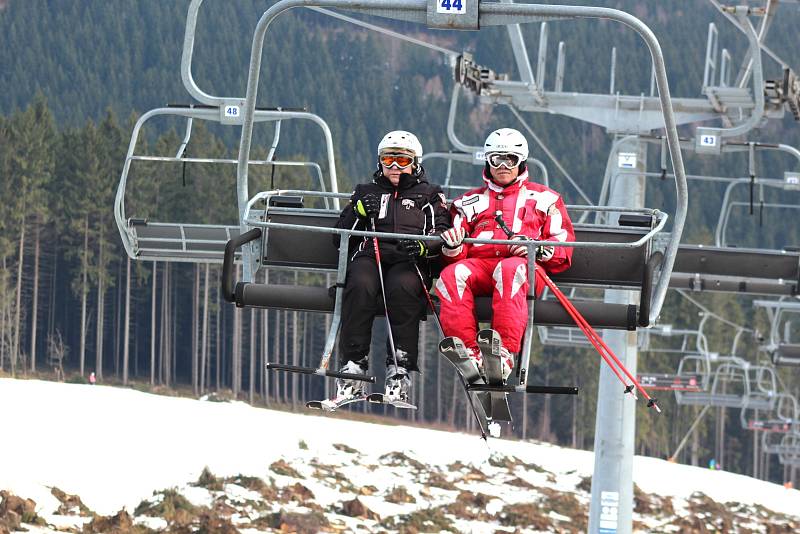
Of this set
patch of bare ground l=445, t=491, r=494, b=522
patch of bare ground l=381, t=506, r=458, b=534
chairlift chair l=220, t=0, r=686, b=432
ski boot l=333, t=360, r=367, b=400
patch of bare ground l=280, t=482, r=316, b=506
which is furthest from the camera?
patch of bare ground l=445, t=491, r=494, b=522

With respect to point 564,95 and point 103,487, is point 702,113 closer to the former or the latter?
point 564,95

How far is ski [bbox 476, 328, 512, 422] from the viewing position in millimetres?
8023

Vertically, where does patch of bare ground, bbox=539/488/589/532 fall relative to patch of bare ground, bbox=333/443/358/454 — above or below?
below

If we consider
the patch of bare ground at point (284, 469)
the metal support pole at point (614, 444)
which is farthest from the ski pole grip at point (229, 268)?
the patch of bare ground at point (284, 469)

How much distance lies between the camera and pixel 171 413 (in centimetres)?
3341

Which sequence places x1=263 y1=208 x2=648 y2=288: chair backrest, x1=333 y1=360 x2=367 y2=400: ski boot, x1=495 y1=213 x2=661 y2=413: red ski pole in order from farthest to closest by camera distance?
x1=263 y1=208 x2=648 y2=288: chair backrest → x1=333 y1=360 x2=367 y2=400: ski boot → x1=495 y1=213 x2=661 y2=413: red ski pole

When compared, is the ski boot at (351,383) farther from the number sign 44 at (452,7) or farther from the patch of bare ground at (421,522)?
the patch of bare ground at (421,522)

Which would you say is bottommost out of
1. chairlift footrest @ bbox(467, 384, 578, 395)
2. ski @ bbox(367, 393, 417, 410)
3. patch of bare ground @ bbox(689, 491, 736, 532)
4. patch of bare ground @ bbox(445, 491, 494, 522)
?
patch of bare ground @ bbox(689, 491, 736, 532)

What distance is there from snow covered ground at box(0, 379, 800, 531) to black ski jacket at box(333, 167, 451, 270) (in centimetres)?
1489

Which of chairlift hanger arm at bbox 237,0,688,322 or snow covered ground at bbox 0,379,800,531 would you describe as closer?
chairlift hanger arm at bbox 237,0,688,322

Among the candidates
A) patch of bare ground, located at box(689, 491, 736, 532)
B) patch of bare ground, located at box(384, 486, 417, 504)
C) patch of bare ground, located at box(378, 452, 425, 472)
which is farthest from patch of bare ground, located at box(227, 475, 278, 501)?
patch of bare ground, located at box(689, 491, 736, 532)

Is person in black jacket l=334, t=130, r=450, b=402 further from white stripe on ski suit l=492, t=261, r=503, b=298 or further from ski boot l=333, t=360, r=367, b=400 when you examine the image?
white stripe on ski suit l=492, t=261, r=503, b=298

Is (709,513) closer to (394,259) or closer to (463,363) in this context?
(394,259)

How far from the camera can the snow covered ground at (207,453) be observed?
83.5 ft
